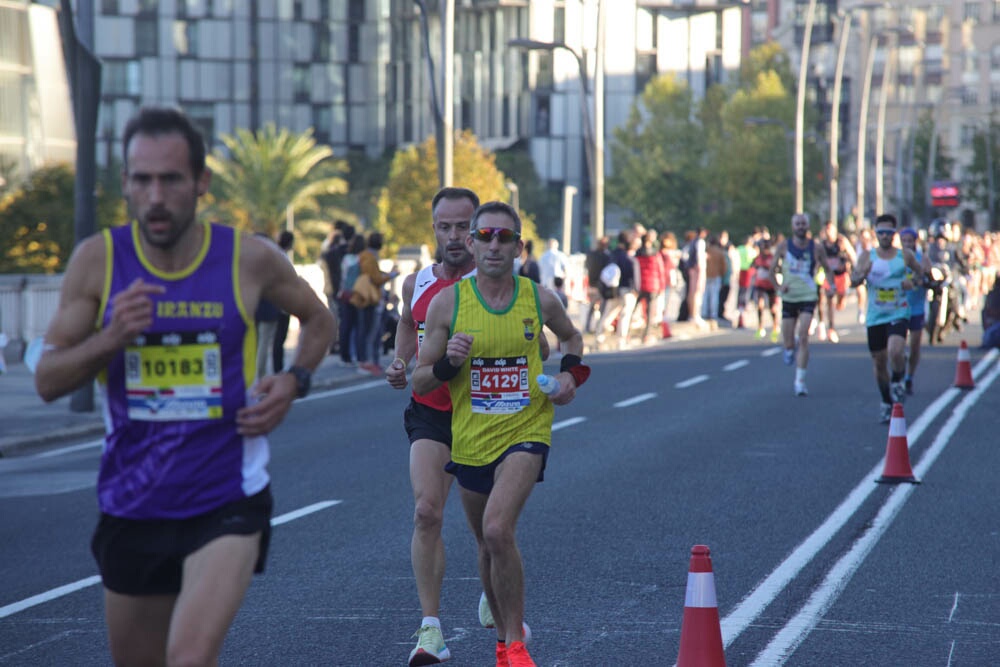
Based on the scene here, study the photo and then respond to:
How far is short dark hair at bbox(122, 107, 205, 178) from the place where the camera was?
4207 millimetres

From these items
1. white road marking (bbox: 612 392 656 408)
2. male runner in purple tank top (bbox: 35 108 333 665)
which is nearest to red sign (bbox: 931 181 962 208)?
white road marking (bbox: 612 392 656 408)

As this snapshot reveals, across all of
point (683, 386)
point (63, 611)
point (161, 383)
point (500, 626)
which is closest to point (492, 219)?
point (500, 626)

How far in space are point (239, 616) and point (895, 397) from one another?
10414 millimetres

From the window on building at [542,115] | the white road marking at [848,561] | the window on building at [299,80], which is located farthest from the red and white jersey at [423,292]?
the window on building at [299,80]

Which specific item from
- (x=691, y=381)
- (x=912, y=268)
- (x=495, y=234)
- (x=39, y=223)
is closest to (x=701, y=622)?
(x=495, y=234)

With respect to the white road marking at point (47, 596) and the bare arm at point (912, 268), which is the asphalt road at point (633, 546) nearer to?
the white road marking at point (47, 596)

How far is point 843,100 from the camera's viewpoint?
16550 centimetres

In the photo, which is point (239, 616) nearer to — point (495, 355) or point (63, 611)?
point (63, 611)

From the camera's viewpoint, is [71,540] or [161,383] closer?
[161,383]

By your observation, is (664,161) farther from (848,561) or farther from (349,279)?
(848,561)

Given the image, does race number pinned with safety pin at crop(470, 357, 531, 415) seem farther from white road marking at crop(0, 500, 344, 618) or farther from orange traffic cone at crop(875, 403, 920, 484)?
orange traffic cone at crop(875, 403, 920, 484)

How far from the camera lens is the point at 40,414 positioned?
18406 mm

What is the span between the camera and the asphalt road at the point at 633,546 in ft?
22.8

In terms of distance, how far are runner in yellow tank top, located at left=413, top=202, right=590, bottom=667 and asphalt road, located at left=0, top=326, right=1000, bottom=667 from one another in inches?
23.5
